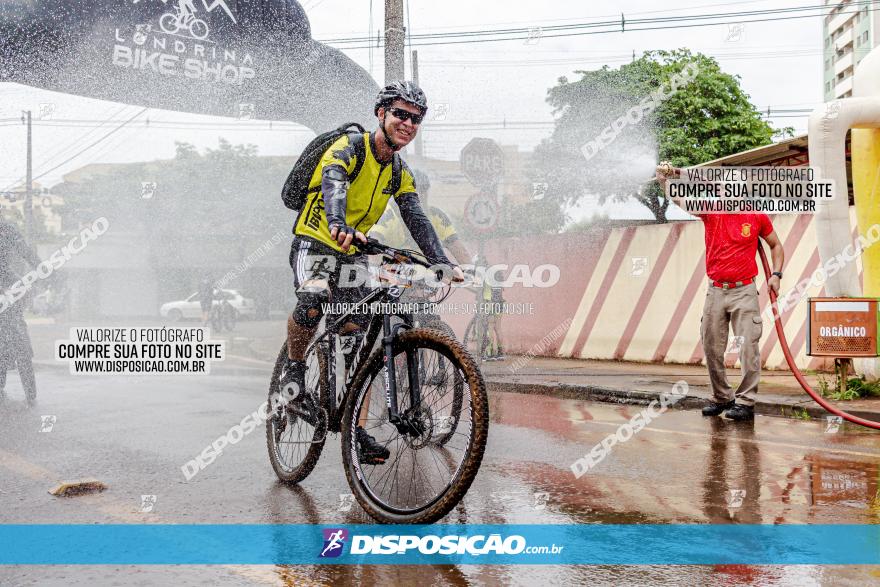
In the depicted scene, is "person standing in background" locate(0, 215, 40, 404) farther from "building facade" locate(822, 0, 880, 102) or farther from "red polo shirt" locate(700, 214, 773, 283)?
"building facade" locate(822, 0, 880, 102)

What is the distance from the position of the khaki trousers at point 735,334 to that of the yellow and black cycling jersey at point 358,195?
3914mm

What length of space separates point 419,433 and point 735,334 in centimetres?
449

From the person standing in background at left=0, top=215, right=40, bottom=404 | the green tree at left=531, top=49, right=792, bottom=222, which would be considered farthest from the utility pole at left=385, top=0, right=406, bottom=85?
the green tree at left=531, top=49, right=792, bottom=222

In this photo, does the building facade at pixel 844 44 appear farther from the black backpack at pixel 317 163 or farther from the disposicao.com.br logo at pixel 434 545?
the disposicao.com.br logo at pixel 434 545

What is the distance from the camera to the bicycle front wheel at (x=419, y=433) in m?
3.72

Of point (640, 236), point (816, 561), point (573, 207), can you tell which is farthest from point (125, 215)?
point (816, 561)

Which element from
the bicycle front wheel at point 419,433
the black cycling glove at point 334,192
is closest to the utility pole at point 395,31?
the black cycling glove at point 334,192

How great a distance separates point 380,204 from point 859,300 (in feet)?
17.0

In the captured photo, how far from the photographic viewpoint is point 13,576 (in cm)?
338

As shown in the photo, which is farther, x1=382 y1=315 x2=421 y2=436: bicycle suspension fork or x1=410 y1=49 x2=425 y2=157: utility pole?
x1=410 y1=49 x2=425 y2=157: utility pole

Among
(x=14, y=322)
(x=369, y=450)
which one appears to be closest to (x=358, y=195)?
(x=369, y=450)

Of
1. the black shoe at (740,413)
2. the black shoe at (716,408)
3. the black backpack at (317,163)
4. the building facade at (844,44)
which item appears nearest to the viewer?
the black backpack at (317,163)

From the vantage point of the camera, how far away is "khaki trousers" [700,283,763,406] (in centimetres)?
752

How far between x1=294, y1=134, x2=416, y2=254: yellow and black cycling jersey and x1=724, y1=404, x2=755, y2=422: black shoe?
13.2 feet
